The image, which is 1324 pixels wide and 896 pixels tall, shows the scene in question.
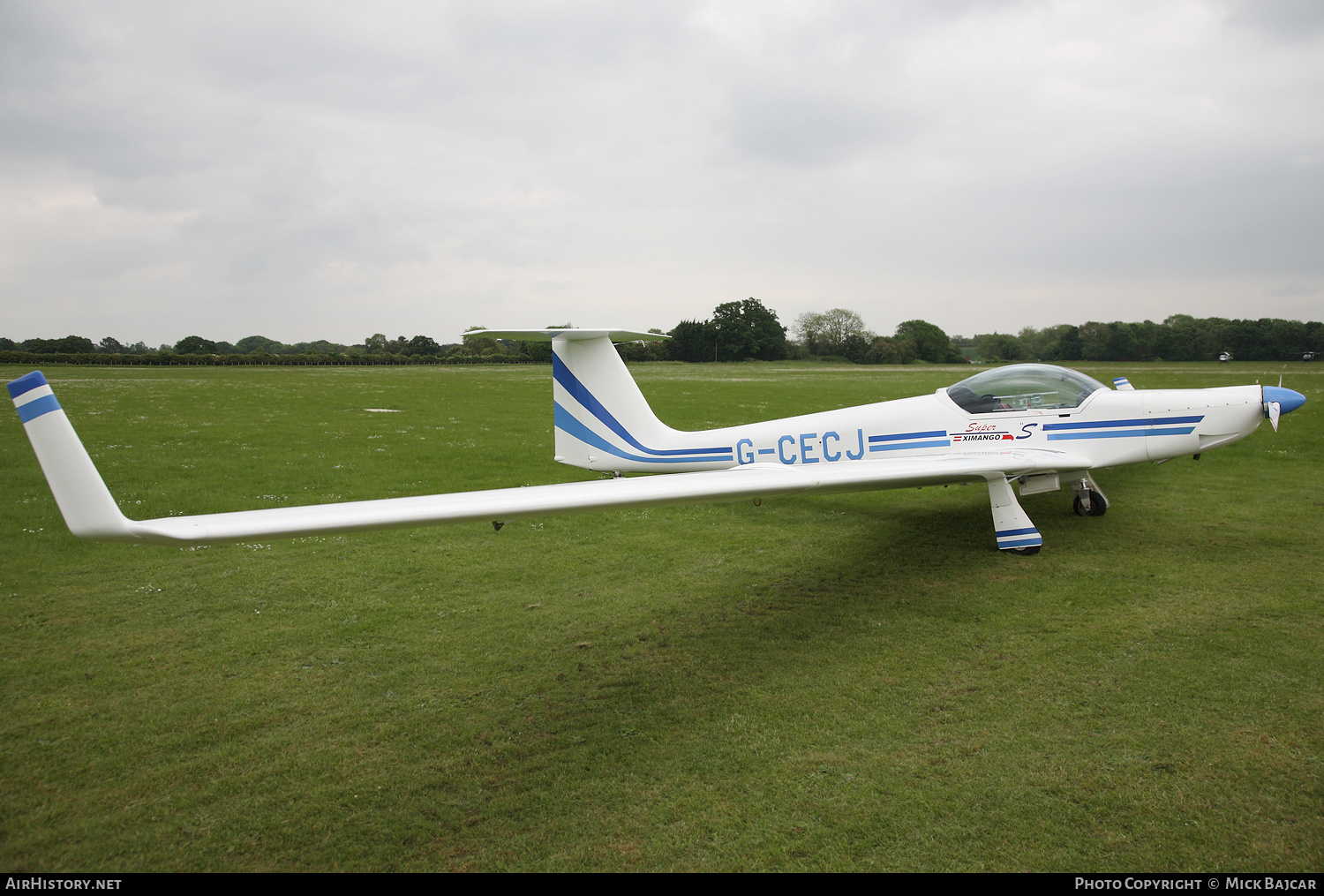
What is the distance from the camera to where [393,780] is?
3.53m

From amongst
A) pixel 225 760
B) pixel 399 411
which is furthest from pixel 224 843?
pixel 399 411

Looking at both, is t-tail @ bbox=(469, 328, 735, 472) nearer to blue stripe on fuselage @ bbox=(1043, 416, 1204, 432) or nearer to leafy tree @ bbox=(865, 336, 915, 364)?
blue stripe on fuselage @ bbox=(1043, 416, 1204, 432)

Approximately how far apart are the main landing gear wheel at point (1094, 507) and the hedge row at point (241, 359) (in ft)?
251

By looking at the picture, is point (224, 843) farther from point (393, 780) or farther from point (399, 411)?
point (399, 411)

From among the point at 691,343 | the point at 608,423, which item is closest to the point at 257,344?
the point at 691,343

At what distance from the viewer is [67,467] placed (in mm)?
2535

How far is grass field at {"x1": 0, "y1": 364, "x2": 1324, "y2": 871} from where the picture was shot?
3.06 metres

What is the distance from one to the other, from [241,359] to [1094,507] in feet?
291

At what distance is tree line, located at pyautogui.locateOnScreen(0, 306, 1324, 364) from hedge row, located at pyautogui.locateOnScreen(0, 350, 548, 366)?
0.17 metres

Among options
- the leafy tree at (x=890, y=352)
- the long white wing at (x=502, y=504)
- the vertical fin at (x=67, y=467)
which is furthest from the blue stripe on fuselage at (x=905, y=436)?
the leafy tree at (x=890, y=352)

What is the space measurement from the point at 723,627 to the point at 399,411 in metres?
19.9

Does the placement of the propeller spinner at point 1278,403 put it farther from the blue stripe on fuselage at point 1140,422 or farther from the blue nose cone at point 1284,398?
the blue stripe on fuselage at point 1140,422

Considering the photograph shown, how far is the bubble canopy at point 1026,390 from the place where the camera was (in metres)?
7.61

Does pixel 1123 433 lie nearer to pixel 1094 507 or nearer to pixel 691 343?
pixel 1094 507
